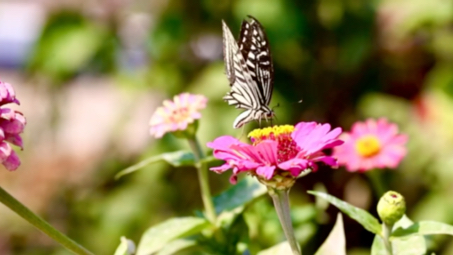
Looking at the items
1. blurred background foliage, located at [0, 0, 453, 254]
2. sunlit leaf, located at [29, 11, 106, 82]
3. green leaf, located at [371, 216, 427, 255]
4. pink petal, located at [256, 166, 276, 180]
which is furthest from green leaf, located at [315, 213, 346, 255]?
sunlit leaf, located at [29, 11, 106, 82]

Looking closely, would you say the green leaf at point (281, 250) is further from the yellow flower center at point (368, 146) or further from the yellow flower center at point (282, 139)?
the yellow flower center at point (368, 146)

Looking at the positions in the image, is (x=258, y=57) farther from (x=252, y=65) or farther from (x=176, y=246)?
(x=176, y=246)

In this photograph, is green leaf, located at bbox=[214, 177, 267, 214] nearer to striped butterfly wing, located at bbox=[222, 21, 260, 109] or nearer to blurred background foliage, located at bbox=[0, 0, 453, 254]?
striped butterfly wing, located at bbox=[222, 21, 260, 109]

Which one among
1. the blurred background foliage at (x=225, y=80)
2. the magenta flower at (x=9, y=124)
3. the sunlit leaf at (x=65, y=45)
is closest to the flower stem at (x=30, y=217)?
the magenta flower at (x=9, y=124)

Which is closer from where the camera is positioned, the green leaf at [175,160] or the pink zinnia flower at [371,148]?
the green leaf at [175,160]

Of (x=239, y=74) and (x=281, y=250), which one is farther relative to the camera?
(x=239, y=74)

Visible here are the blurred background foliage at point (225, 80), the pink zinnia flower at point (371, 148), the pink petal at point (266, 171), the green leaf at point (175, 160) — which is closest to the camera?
the pink petal at point (266, 171)

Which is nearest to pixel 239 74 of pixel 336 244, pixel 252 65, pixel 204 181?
pixel 252 65
